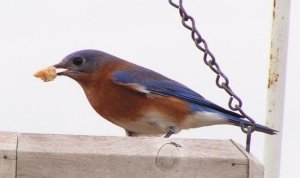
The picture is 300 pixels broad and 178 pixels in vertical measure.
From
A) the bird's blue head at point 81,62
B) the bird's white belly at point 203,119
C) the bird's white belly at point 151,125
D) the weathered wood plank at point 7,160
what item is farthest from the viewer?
the bird's white belly at point 203,119

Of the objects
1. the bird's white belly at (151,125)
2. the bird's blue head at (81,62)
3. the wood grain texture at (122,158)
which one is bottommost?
the bird's white belly at (151,125)

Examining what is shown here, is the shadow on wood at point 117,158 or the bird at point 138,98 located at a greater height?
the shadow on wood at point 117,158

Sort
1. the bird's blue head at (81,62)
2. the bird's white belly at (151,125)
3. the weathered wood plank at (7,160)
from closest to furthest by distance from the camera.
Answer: the weathered wood plank at (7,160), the bird's white belly at (151,125), the bird's blue head at (81,62)

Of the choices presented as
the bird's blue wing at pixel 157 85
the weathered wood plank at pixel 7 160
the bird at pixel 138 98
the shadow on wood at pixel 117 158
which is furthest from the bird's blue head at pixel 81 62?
the weathered wood plank at pixel 7 160

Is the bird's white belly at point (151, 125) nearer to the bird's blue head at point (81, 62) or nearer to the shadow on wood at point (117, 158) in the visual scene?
the bird's blue head at point (81, 62)

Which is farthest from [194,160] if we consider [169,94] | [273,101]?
[169,94]

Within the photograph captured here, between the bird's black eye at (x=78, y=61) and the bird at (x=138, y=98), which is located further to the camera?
the bird's black eye at (x=78, y=61)

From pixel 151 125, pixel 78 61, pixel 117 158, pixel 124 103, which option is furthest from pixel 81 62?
pixel 117 158

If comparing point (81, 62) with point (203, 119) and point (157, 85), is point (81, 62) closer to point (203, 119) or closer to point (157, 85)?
point (157, 85)

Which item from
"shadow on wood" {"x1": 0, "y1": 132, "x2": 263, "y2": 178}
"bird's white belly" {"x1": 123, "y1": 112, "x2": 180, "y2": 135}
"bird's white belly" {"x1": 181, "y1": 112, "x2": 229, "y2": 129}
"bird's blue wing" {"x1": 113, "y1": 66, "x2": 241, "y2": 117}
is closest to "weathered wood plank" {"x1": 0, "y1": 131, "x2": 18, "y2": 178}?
"shadow on wood" {"x1": 0, "y1": 132, "x2": 263, "y2": 178}
